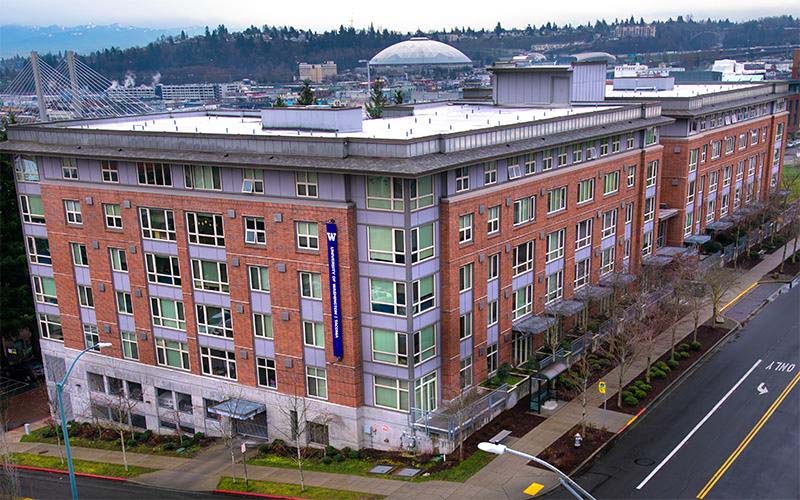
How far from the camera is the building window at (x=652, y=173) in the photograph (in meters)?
57.8

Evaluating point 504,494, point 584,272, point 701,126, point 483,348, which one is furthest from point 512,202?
point 701,126

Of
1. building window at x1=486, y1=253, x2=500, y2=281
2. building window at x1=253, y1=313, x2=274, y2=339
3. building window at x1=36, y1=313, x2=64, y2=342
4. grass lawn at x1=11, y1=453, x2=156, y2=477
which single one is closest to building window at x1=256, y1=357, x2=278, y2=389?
building window at x1=253, y1=313, x2=274, y2=339

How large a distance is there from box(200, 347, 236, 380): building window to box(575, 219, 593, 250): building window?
23.3m

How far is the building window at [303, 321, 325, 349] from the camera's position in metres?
38.1

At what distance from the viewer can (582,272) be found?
50.5 m

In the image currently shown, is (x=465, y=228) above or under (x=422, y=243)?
above

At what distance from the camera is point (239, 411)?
40.0 meters

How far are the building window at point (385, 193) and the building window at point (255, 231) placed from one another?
20.3 ft

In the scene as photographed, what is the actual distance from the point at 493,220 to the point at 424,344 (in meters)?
8.16

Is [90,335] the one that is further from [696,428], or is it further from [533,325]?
[696,428]

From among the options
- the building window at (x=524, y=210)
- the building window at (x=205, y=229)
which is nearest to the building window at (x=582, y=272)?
the building window at (x=524, y=210)

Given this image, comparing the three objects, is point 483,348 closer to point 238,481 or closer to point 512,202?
point 512,202

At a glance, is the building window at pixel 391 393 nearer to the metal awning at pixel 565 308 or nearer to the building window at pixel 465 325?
the building window at pixel 465 325

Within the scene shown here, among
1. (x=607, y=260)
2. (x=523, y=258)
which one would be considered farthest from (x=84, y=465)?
(x=607, y=260)
